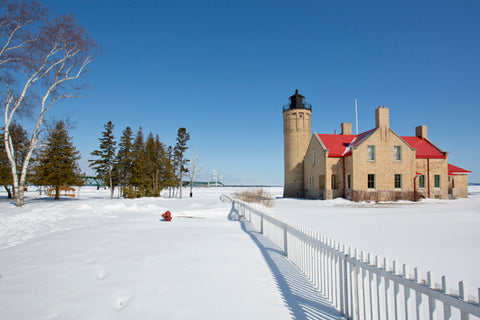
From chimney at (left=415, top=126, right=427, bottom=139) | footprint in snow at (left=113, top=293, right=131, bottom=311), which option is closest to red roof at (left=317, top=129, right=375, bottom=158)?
chimney at (left=415, top=126, right=427, bottom=139)

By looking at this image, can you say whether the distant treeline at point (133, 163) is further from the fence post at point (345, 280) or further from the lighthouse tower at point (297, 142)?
the fence post at point (345, 280)

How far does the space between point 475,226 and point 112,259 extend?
592 inches

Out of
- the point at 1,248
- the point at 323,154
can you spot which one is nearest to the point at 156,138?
the point at 323,154

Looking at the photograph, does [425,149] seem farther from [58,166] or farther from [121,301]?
[58,166]

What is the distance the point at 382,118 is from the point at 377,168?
5.67 meters

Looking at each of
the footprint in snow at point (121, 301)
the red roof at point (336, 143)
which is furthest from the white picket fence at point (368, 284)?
the red roof at point (336, 143)

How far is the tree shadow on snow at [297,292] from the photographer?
158 inches

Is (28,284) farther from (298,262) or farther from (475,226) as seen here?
(475,226)

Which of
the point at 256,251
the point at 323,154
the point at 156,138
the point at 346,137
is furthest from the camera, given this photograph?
the point at 156,138

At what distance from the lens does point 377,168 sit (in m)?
31.0

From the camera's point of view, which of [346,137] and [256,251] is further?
[346,137]

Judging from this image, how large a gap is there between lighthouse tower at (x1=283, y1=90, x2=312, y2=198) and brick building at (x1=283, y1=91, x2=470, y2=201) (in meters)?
0.14

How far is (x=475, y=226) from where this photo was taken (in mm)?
12602

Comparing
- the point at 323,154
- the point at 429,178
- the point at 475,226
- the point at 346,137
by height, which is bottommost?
the point at 475,226
